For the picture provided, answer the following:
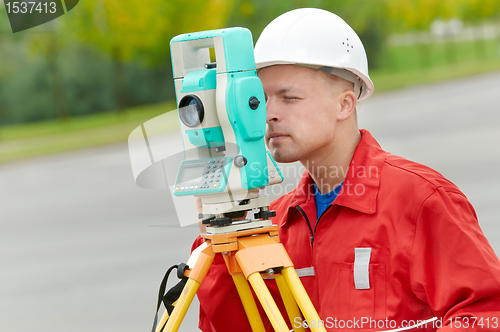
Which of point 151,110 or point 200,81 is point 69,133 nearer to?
point 151,110

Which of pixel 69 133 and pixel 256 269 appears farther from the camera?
pixel 69 133

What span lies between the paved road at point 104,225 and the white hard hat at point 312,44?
67 cm

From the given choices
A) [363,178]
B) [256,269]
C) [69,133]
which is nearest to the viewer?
[256,269]

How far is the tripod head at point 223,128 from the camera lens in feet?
6.46

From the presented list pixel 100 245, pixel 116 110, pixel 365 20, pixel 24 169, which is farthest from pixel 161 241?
pixel 365 20

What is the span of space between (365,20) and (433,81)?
268 inches

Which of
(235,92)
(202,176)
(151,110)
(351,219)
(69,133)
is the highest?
(235,92)

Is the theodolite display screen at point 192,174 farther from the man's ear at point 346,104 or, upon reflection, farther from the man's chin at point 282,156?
the man's ear at point 346,104

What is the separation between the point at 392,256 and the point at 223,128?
0.64 m

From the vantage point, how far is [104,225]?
25.4 ft

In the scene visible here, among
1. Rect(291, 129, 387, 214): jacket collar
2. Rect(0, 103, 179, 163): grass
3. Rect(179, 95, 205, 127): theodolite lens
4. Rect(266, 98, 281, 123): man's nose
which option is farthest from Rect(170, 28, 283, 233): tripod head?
Rect(0, 103, 179, 163): grass

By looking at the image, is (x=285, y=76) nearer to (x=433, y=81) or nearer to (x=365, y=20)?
(x=433, y=81)

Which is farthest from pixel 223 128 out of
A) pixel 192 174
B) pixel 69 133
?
pixel 69 133

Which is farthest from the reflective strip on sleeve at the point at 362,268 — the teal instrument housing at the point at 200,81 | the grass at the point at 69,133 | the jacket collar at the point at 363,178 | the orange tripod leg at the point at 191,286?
the grass at the point at 69,133
